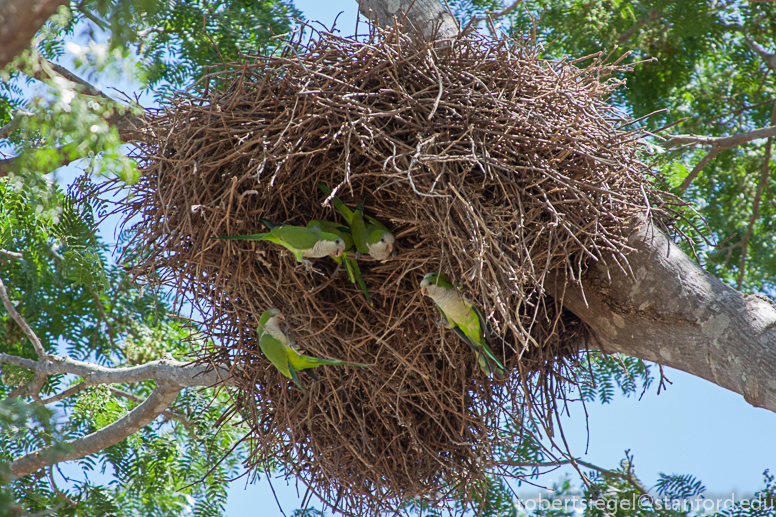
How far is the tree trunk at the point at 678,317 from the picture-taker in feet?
6.86

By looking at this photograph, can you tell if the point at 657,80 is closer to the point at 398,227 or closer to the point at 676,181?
the point at 676,181

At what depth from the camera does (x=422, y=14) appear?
2803 millimetres

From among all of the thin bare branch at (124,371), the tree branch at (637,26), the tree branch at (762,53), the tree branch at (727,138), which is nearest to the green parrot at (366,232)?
the thin bare branch at (124,371)

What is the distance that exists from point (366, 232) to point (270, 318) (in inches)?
18.6

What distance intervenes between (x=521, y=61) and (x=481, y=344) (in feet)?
3.51

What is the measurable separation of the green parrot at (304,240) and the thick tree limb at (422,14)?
3.45 feet

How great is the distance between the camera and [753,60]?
4.68 m

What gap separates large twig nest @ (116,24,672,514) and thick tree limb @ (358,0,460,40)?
0.97ft

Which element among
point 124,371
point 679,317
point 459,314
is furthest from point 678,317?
point 124,371

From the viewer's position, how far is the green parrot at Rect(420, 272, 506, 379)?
6.98 feet

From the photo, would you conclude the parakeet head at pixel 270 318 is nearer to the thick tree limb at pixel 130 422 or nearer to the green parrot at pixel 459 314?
the green parrot at pixel 459 314

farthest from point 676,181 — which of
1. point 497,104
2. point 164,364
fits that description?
point 164,364

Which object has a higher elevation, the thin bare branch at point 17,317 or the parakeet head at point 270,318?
the thin bare branch at point 17,317

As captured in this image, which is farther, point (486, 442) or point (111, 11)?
point (486, 442)
